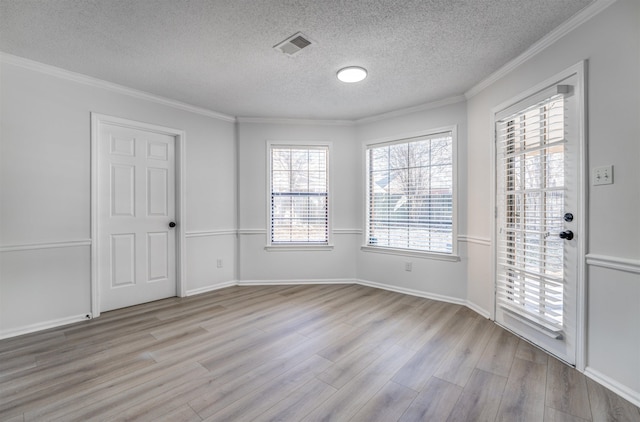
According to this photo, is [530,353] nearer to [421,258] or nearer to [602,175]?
[602,175]

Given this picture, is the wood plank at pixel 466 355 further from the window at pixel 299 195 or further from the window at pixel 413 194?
the window at pixel 299 195

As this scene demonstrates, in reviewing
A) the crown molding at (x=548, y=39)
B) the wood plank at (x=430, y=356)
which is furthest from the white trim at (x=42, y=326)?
the crown molding at (x=548, y=39)

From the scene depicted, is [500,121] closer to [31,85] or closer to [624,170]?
[624,170]

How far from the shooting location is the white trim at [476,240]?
310cm

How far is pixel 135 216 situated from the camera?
3480mm

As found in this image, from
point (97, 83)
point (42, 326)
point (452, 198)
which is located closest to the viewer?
point (42, 326)

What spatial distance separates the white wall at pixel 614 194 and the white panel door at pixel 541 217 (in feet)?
0.36

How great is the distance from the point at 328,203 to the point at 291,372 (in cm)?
271

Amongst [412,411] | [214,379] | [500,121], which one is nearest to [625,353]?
[412,411]

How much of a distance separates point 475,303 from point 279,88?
10.8 ft

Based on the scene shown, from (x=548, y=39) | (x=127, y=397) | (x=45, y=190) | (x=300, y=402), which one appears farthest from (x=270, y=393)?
(x=548, y=39)

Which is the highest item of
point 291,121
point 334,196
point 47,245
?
point 291,121

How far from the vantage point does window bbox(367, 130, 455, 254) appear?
367 cm

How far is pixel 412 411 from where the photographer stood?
1674 mm
